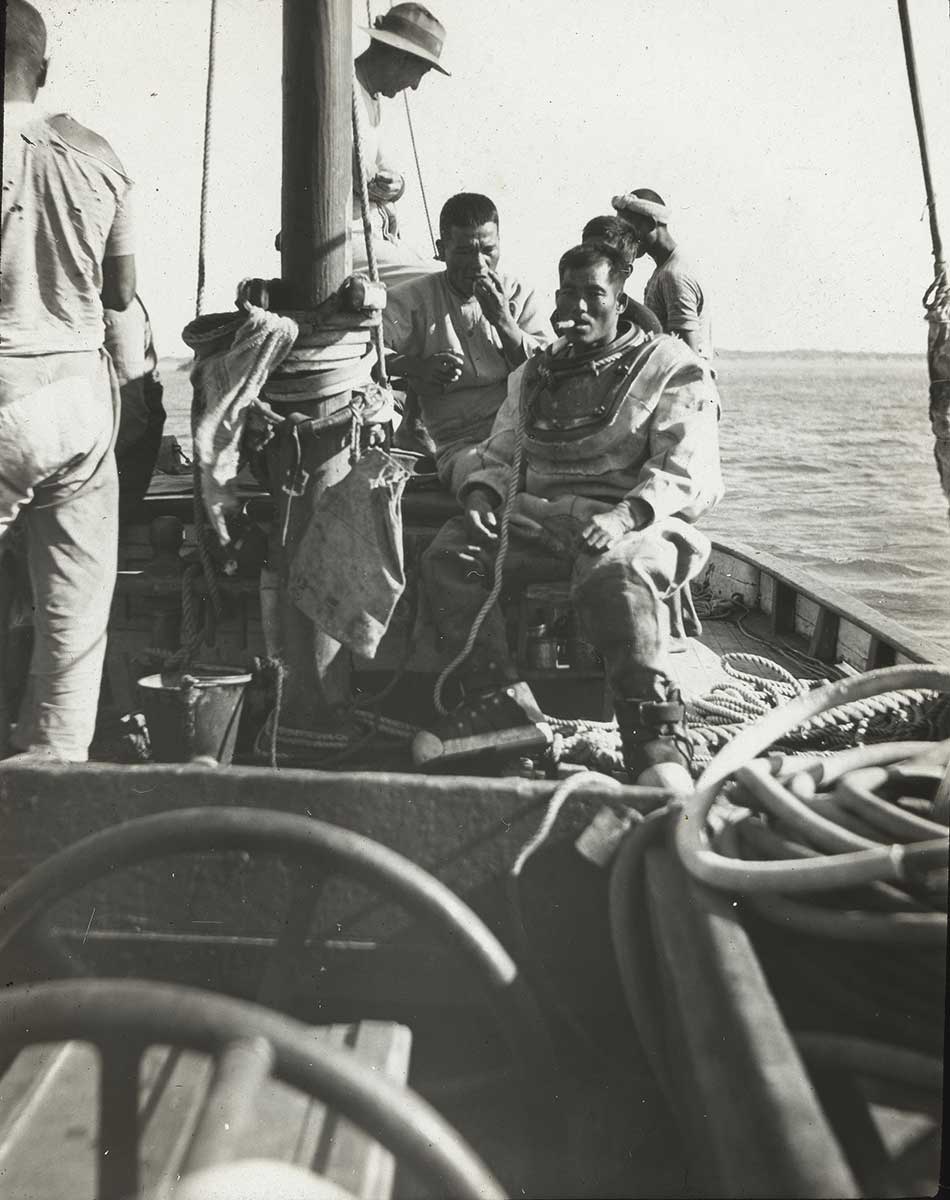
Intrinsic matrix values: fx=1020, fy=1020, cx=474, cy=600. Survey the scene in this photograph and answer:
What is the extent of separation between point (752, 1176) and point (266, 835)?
74 cm

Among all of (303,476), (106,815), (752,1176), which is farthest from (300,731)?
(752,1176)

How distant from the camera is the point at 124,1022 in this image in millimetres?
1021

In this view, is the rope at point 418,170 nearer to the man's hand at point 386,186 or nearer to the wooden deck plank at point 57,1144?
the man's hand at point 386,186

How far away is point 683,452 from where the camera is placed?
310cm

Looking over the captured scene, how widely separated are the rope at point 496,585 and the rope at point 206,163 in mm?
1070

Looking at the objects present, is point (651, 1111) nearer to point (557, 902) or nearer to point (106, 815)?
point (557, 902)

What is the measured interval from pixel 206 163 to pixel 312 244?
1.37 feet

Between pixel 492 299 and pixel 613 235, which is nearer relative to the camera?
pixel 613 235

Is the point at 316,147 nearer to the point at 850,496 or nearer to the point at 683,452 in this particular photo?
the point at 683,452

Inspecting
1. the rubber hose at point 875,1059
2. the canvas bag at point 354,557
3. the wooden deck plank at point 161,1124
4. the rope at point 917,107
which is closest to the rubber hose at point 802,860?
the rubber hose at point 875,1059

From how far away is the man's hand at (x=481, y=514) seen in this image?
10.6 ft

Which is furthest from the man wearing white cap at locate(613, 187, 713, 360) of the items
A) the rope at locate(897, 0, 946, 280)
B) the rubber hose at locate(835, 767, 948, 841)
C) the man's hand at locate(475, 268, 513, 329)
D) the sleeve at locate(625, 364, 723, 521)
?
the rubber hose at locate(835, 767, 948, 841)

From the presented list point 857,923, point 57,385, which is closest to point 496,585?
point 57,385

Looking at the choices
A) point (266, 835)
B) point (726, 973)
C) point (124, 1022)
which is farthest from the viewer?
point (266, 835)
